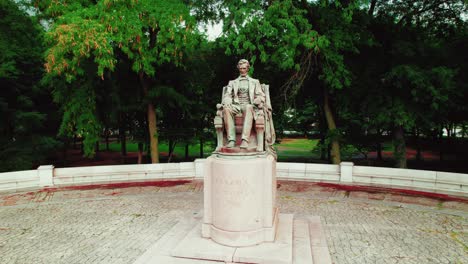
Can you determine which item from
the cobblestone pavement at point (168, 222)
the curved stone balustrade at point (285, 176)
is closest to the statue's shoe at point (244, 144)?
the cobblestone pavement at point (168, 222)

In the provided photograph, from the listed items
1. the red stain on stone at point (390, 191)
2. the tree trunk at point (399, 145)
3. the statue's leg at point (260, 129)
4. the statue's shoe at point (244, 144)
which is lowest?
the red stain on stone at point (390, 191)

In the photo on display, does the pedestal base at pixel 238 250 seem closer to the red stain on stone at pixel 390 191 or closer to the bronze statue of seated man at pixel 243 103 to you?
the bronze statue of seated man at pixel 243 103

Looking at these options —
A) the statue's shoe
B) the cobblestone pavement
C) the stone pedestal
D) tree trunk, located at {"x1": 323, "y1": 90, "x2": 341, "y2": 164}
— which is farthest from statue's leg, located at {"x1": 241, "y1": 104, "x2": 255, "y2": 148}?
tree trunk, located at {"x1": 323, "y1": 90, "x2": 341, "y2": 164}

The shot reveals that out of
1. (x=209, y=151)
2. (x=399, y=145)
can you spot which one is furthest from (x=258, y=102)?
(x=209, y=151)

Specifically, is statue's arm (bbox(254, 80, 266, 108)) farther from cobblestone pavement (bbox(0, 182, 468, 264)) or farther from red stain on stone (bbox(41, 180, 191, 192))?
red stain on stone (bbox(41, 180, 191, 192))

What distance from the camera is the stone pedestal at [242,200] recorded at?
5719mm

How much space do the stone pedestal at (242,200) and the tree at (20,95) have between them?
13.6 m

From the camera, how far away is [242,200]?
5.71 m

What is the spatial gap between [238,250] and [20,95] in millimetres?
16090

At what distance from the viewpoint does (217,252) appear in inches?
219

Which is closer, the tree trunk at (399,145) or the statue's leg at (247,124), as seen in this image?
the statue's leg at (247,124)

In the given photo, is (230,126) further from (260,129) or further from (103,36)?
(103,36)

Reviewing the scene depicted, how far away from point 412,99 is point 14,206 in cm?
1561

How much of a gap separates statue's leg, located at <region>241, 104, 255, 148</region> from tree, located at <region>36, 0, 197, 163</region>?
699 cm
